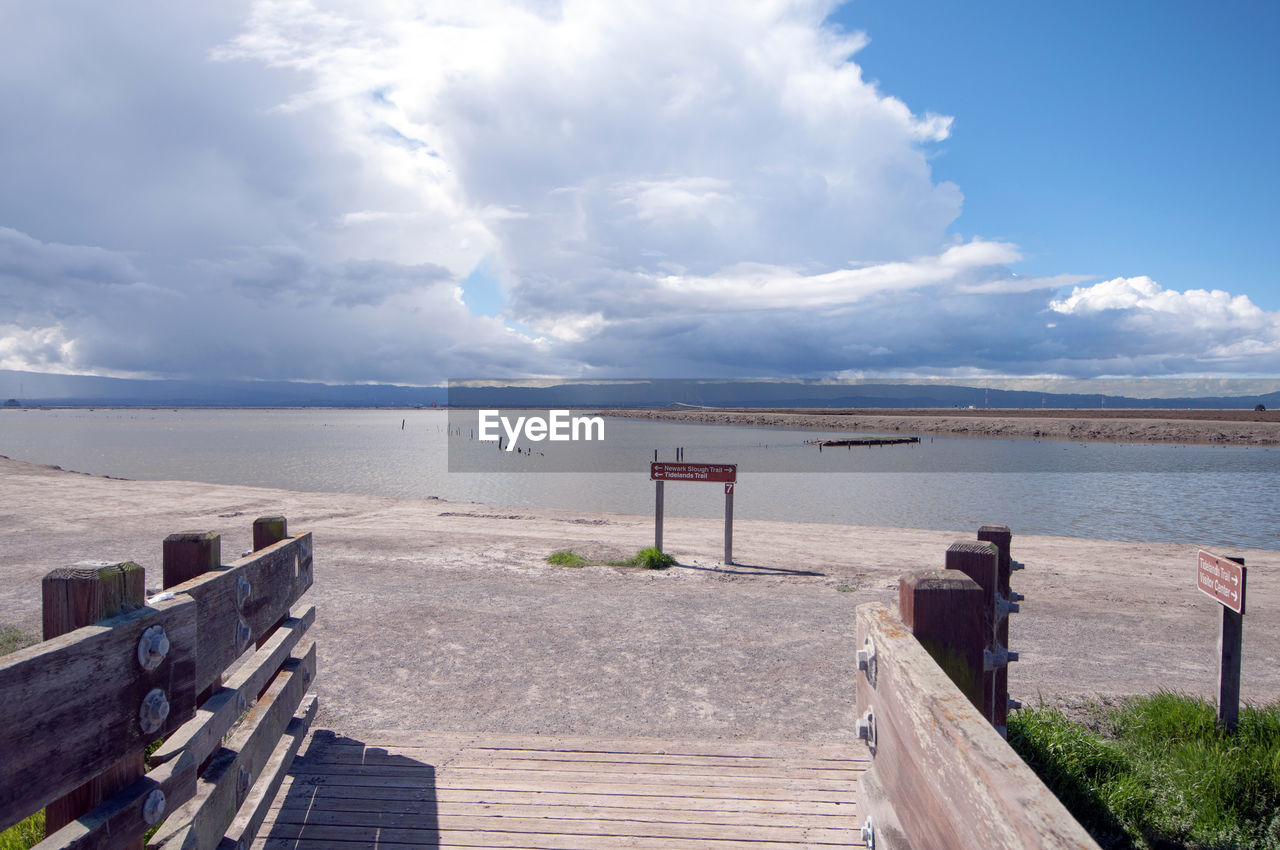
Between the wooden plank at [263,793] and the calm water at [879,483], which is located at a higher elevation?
the wooden plank at [263,793]

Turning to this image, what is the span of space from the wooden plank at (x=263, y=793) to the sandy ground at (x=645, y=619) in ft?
4.06

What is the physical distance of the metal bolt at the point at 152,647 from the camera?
199 cm

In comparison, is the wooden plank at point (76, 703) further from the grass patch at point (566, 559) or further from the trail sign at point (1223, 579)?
the grass patch at point (566, 559)

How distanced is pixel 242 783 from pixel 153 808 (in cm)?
97

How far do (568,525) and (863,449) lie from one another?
70.4 meters

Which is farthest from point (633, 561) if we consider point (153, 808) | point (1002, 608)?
point (153, 808)

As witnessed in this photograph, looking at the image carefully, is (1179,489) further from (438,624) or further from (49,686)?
(49,686)

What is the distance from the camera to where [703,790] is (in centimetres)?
409

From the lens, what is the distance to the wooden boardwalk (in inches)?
141

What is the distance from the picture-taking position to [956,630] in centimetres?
230

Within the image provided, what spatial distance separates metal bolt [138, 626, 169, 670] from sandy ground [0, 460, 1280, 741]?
3.37 m

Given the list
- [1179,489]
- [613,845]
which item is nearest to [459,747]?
[613,845]

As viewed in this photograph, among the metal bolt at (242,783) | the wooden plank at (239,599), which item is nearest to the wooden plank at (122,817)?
the wooden plank at (239,599)

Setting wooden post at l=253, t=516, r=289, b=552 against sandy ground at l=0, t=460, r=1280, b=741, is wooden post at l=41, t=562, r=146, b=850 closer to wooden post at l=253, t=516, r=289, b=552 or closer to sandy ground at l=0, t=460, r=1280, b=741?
wooden post at l=253, t=516, r=289, b=552
